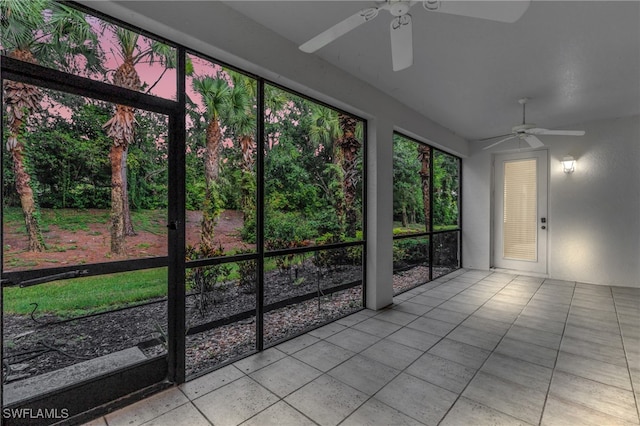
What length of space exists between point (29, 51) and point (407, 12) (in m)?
2.04

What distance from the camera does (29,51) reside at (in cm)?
155

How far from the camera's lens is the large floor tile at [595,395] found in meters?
1.79

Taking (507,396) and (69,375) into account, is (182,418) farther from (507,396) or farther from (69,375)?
(507,396)

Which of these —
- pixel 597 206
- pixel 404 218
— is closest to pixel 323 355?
pixel 404 218

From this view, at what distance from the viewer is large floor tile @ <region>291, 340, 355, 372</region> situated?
2.34m

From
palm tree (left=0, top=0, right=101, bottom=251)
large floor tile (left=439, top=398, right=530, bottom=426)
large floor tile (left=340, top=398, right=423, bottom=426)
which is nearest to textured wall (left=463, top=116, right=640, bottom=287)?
large floor tile (left=439, top=398, right=530, bottom=426)

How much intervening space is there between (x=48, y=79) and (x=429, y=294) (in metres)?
4.52

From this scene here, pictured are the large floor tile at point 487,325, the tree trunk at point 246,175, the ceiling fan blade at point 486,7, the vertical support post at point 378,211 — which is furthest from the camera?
the vertical support post at point 378,211

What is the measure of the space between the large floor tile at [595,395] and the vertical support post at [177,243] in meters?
2.60

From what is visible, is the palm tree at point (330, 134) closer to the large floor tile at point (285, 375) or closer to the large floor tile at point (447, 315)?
the large floor tile at point (447, 315)

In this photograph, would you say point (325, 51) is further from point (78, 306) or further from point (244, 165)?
point (78, 306)

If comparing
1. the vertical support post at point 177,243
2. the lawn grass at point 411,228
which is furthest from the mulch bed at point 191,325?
the lawn grass at point 411,228

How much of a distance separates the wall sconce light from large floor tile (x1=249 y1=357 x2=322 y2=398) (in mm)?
5423

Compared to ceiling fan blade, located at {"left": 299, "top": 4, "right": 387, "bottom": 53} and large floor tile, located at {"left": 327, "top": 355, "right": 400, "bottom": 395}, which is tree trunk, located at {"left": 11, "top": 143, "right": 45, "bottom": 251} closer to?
ceiling fan blade, located at {"left": 299, "top": 4, "right": 387, "bottom": 53}
